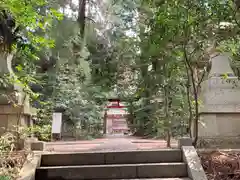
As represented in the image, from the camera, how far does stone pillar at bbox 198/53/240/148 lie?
468 cm

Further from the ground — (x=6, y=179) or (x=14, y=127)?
(x=14, y=127)

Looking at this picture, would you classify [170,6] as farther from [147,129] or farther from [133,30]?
[133,30]

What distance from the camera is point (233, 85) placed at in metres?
4.91

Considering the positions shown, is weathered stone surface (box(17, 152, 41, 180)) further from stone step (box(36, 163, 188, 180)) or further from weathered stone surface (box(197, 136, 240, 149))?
weathered stone surface (box(197, 136, 240, 149))

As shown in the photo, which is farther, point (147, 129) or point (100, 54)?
point (100, 54)

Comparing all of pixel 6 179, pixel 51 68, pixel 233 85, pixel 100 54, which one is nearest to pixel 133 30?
pixel 100 54

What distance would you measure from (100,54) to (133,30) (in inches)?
93.5

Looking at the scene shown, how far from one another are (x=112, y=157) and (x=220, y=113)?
7.02 feet

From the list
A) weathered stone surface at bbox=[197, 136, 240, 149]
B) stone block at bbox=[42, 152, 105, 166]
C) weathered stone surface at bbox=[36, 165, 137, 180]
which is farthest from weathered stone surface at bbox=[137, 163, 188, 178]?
weathered stone surface at bbox=[197, 136, 240, 149]

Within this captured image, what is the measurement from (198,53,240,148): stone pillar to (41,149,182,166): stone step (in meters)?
1.03

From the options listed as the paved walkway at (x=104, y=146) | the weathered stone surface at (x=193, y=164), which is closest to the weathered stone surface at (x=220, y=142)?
the paved walkway at (x=104, y=146)

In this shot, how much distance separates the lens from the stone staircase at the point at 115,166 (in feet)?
11.5

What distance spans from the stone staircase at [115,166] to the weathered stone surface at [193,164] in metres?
0.08

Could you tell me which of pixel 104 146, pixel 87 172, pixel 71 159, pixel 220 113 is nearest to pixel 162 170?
pixel 87 172
